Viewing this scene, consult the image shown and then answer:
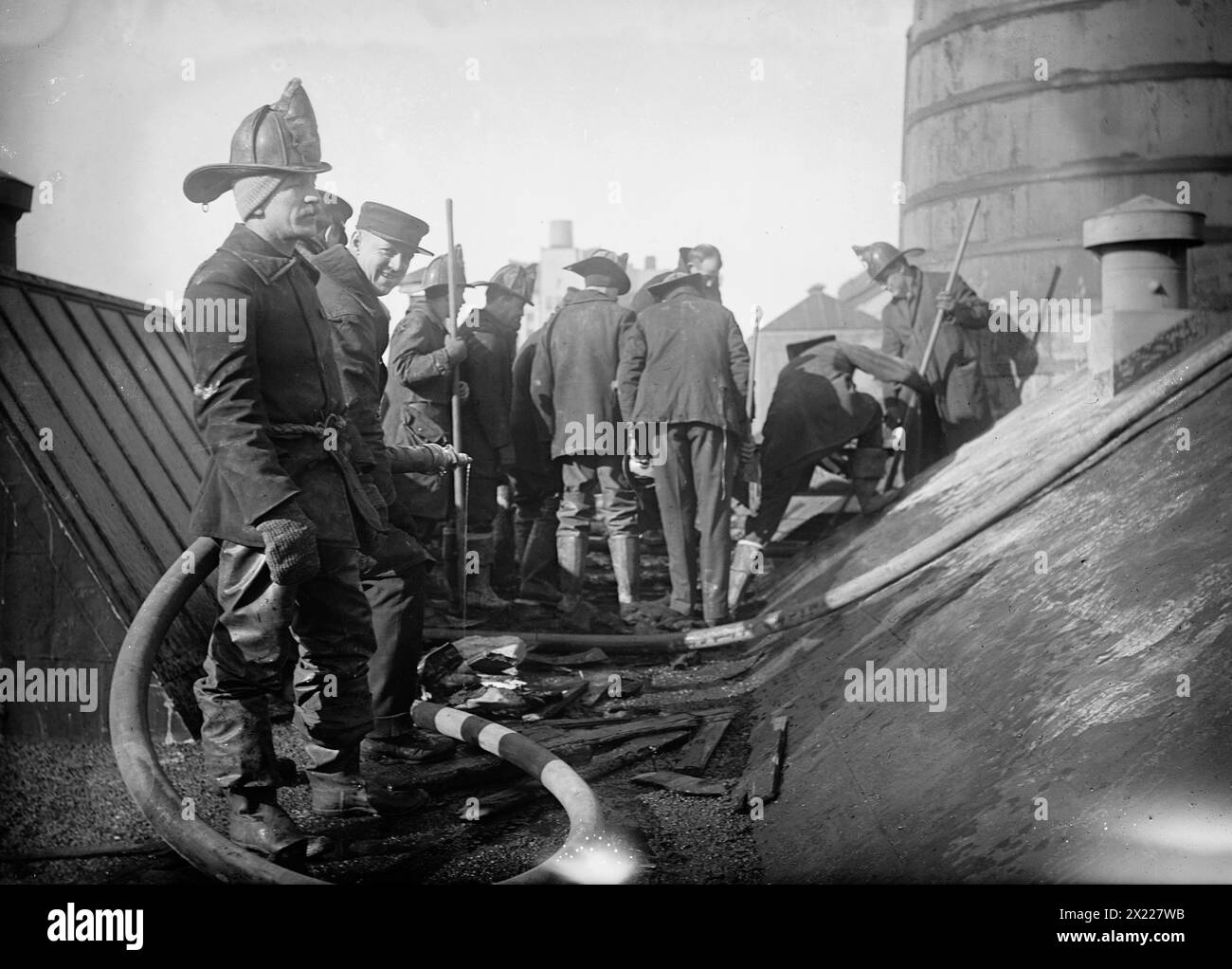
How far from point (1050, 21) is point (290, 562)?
8.33 meters

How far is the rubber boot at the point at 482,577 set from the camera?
7.68 meters

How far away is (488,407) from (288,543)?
4.10 m

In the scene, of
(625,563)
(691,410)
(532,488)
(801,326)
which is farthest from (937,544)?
(801,326)

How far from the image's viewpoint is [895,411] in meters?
8.67

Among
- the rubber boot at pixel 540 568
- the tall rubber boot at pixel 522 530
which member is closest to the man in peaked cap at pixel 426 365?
the rubber boot at pixel 540 568

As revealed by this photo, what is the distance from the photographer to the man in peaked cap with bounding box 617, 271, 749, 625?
25.0 ft

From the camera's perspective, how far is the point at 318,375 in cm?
400

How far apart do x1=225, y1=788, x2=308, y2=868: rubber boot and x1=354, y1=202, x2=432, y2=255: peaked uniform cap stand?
7.72 ft

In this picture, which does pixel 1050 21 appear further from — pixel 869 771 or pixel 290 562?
pixel 290 562

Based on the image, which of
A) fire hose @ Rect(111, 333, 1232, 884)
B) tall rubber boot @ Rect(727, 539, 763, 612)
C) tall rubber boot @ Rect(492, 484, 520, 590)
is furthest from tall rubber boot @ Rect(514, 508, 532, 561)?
fire hose @ Rect(111, 333, 1232, 884)

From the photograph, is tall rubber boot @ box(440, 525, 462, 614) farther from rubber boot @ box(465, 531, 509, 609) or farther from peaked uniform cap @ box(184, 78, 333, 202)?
peaked uniform cap @ box(184, 78, 333, 202)

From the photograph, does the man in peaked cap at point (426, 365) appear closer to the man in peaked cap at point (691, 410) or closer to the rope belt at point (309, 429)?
the man in peaked cap at point (691, 410)

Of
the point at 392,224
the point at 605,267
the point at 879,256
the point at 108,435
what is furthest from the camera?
the point at 879,256

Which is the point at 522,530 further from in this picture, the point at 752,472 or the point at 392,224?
the point at 392,224
